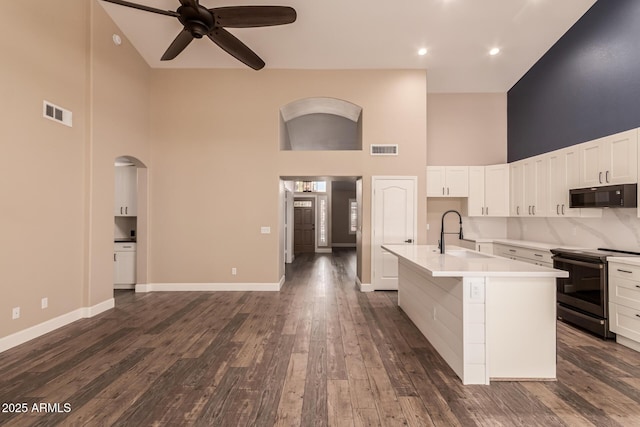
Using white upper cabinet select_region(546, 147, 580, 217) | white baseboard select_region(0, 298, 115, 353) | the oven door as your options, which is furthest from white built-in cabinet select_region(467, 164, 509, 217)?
white baseboard select_region(0, 298, 115, 353)

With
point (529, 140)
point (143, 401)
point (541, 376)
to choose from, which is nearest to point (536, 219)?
point (529, 140)

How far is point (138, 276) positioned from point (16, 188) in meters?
2.56

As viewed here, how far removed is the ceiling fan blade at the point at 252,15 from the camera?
3.01 metres

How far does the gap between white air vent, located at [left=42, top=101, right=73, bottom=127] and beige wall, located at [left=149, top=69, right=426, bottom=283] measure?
1.64 meters

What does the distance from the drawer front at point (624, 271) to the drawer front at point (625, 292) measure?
0.13 ft

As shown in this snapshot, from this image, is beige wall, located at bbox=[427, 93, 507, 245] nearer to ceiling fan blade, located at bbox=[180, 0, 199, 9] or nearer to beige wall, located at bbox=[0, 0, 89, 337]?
ceiling fan blade, located at bbox=[180, 0, 199, 9]

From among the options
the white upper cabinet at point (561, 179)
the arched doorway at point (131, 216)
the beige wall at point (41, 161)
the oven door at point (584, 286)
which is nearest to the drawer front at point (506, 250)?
the white upper cabinet at point (561, 179)

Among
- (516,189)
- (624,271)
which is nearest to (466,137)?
(516,189)

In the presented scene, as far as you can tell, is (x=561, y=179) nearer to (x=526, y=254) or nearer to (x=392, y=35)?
(x=526, y=254)

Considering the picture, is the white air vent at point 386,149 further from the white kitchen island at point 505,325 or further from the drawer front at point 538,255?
the white kitchen island at point 505,325

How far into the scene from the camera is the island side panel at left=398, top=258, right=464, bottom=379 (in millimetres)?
2373

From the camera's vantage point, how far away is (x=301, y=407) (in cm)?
199

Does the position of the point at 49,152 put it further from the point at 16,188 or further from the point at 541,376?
the point at 541,376

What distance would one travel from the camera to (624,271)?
2957 mm
